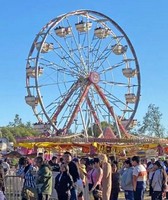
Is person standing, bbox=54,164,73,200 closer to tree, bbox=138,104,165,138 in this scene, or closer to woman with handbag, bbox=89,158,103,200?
woman with handbag, bbox=89,158,103,200

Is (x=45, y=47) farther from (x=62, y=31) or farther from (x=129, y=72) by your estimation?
(x=129, y=72)

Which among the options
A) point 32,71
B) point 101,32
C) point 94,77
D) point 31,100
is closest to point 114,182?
point 32,71

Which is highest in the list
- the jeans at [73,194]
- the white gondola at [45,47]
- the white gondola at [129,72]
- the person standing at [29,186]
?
the white gondola at [45,47]

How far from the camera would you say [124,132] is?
49.1 meters

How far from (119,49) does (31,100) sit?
10.6 meters

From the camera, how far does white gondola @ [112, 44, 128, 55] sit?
161ft

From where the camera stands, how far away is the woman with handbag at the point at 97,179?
13297mm

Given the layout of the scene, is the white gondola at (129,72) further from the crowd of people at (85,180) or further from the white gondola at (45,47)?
the crowd of people at (85,180)

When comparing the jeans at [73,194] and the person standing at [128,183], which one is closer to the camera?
the jeans at [73,194]

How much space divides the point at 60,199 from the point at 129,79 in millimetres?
38696

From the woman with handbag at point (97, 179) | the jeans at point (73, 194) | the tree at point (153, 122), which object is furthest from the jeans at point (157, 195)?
the tree at point (153, 122)

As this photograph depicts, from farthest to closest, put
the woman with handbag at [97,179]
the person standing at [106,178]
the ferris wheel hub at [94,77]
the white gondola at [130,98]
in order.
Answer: the white gondola at [130,98] < the ferris wheel hub at [94,77] < the woman with handbag at [97,179] < the person standing at [106,178]

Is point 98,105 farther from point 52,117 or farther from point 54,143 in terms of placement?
point 54,143

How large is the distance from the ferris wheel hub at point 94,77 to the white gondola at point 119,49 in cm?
364
